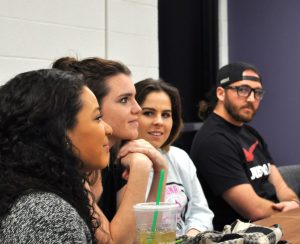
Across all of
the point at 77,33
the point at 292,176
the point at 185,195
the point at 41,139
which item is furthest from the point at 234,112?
the point at 41,139

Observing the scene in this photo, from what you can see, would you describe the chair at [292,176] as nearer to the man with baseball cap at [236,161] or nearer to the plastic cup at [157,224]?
the man with baseball cap at [236,161]

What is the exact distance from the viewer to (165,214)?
1188 mm

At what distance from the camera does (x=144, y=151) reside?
1.78m

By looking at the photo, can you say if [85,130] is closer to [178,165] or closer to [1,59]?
[178,165]

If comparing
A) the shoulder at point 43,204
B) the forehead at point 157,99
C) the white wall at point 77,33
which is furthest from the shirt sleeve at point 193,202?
the shoulder at point 43,204

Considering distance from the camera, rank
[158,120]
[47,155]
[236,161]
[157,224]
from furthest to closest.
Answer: [236,161] → [158,120] → [157,224] → [47,155]

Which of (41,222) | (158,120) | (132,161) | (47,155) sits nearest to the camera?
(41,222)

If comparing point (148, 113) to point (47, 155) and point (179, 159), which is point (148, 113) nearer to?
point (179, 159)

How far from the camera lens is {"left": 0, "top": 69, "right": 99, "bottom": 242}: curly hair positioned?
3.46ft

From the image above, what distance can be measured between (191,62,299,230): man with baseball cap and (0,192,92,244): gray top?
164 centimetres

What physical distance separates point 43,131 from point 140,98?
4.06 feet

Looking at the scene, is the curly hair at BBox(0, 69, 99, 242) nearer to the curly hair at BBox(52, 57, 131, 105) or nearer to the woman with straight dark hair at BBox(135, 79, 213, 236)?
the curly hair at BBox(52, 57, 131, 105)

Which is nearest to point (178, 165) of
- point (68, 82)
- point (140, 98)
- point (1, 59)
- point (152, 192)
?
point (140, 98)

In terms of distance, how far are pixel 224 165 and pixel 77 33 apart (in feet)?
3.68
